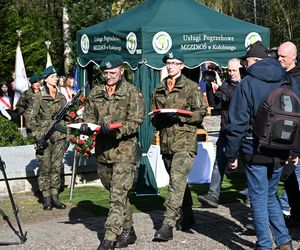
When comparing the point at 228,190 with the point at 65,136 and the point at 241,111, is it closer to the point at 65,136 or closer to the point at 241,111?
the point at 65,136

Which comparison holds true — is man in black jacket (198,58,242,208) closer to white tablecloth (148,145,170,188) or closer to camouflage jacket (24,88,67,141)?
white tablecloth (148,145,170,188)

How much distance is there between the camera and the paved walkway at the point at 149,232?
686 centimetres

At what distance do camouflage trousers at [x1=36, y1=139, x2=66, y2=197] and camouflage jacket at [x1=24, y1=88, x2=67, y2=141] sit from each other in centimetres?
33

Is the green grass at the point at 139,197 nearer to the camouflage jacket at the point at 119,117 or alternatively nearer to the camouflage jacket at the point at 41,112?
the camouflage jacket at the point at 41,112

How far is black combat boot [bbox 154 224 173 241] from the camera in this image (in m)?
6.88

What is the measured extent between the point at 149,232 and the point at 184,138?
3.76ft

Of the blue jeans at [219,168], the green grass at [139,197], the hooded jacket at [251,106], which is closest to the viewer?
the hooded jacket at [251,106]

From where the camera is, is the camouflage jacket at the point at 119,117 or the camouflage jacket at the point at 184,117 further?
the camouflage jacket at the point at 184,117

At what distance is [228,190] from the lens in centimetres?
1016

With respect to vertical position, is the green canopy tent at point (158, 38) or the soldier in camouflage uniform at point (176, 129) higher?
the green canopy tent at point (158, 38)

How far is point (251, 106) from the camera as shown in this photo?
5719 millimetres

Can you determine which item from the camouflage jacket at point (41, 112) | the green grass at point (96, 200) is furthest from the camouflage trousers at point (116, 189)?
the camouflage jacket at point (41, 112)

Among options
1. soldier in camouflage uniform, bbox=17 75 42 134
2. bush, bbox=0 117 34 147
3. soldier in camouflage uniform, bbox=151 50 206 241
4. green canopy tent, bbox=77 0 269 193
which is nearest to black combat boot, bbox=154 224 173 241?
soldier in camouflage uniform, bbox=151 50 206 241

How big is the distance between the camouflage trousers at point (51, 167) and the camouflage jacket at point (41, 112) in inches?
13.2
